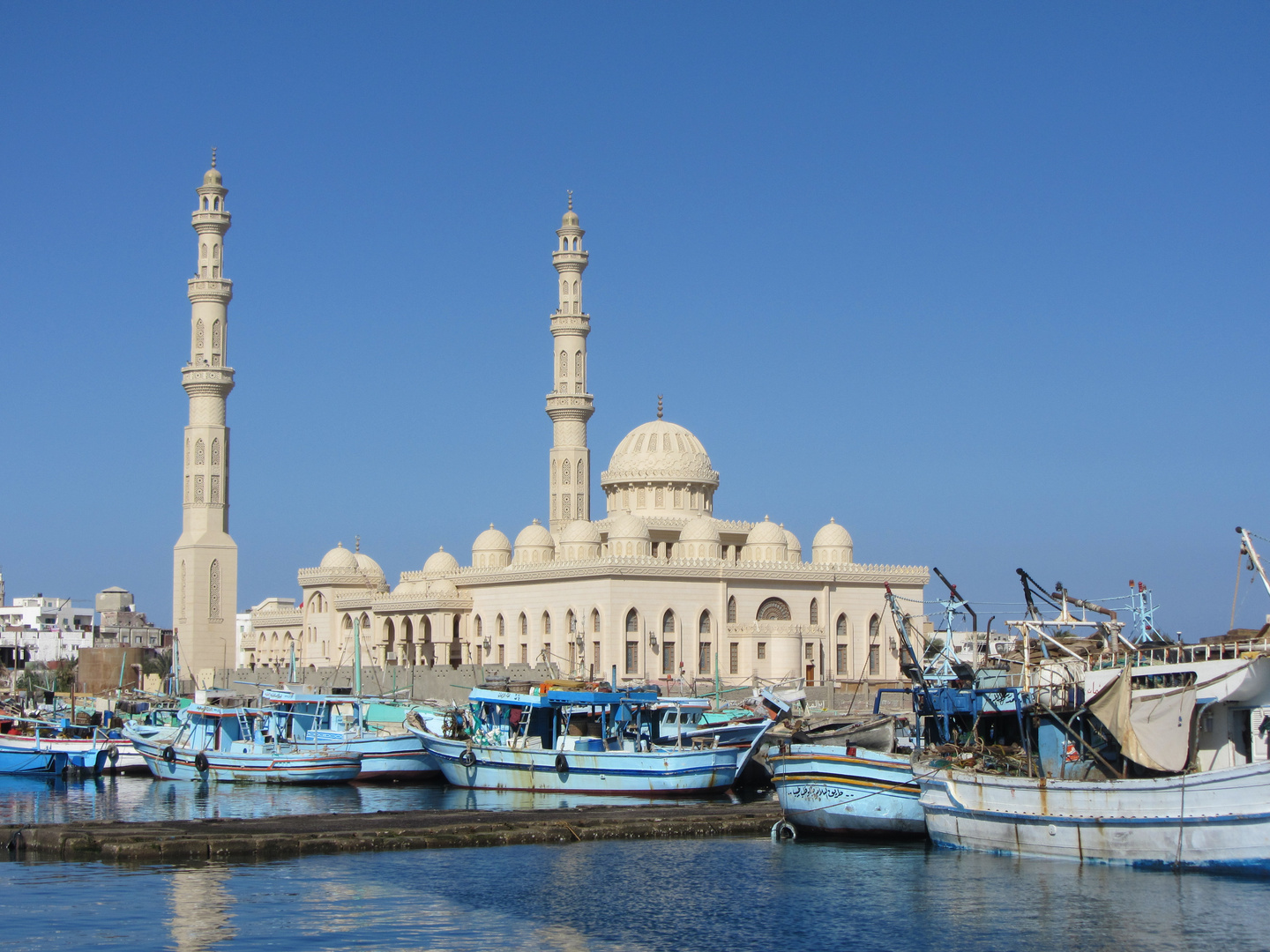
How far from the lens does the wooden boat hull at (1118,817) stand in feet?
86.8

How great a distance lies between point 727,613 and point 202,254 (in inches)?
1173

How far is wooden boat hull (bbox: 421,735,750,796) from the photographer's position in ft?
131

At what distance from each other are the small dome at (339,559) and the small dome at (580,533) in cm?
1678

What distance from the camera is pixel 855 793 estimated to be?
107 feet

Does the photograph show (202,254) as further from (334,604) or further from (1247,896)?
(1247,896)

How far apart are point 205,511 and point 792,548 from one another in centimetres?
2608

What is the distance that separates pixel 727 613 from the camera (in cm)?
6988

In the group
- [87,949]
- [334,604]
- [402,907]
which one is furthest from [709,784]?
[334,604]

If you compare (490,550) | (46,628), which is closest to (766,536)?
(490,550)

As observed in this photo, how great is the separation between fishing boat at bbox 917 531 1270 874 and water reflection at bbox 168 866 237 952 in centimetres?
1270

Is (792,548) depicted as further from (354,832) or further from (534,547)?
(354,832)

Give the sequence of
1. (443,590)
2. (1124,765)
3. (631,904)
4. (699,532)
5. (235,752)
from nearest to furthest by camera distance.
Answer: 1. (631,904)
2. (1124,765)
3. (235,752)
4. (699,532)
5. (443,590)

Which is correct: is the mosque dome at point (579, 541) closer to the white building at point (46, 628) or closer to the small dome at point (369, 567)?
the small dome at point (369, 567)

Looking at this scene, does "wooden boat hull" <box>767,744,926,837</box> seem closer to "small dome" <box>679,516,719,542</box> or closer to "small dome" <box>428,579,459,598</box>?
"small dome" <box>679,516,719,542</box>
